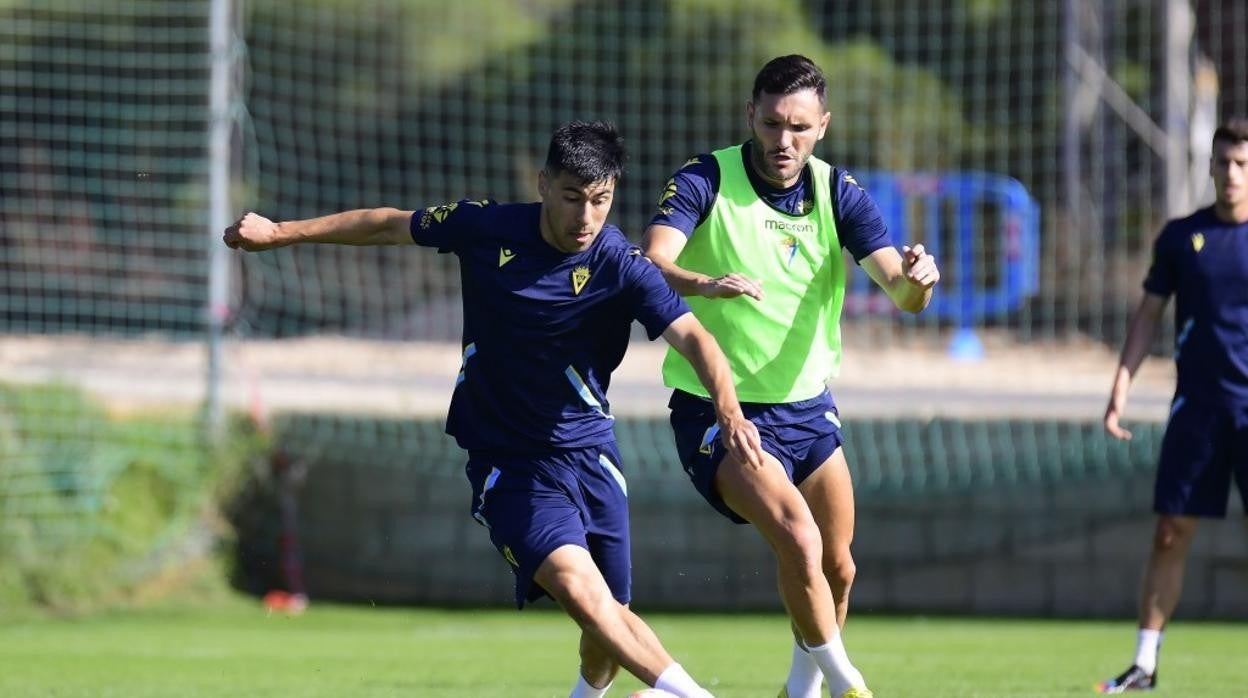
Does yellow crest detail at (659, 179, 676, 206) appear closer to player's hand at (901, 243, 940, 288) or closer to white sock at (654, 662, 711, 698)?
player's hand at (901, 243, 940, 288)

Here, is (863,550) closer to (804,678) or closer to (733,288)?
(804,678)

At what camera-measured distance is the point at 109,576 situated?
13.3 m

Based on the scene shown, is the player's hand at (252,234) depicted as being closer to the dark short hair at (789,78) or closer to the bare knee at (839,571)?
the dark short hair at (789,78)

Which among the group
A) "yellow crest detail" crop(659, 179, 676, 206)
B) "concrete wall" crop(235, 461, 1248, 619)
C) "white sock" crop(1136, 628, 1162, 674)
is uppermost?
"yellow crest detail" crop(659, 179, 676, 206)

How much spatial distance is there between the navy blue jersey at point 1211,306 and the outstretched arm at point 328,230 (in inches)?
160

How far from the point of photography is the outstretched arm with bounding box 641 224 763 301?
6.30 m

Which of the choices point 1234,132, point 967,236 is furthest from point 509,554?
point 967,236

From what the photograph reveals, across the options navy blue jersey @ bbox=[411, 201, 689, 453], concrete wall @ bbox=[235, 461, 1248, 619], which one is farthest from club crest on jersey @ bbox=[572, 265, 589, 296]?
concrete wall @ bbox=[235, 461, 1248, 619]

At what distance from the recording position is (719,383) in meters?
6.12

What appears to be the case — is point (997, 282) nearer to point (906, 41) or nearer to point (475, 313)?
point (906, 41)

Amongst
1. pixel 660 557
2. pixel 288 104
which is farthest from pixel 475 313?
pixel 288 104

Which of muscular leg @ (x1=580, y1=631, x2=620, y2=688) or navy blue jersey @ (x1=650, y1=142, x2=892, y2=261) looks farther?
navy blue jersey @ (x1=650, y1=142, x2=892, y2=261)

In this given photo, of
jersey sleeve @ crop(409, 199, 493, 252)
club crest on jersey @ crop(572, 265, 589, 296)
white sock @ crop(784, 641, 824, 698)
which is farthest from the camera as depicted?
white sock @ crop(784, 641, 824, 698)

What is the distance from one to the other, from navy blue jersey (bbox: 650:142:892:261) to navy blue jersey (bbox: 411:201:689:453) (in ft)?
2.03
